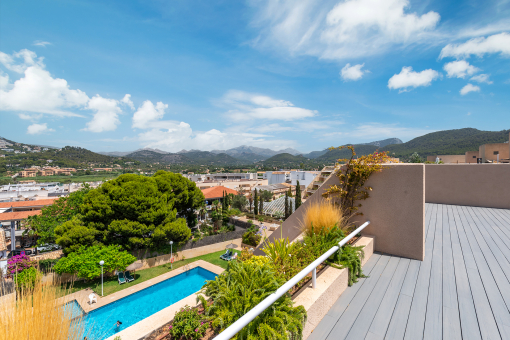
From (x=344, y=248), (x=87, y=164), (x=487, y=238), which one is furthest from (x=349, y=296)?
(x=87, y=164)

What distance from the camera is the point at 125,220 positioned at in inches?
446

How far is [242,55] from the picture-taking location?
11938mm

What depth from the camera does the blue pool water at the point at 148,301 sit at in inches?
320

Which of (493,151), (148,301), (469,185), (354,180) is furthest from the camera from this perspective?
(493,151)

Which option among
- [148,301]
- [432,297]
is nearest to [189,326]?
[432,297]

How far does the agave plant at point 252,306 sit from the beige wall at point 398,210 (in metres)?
2.23

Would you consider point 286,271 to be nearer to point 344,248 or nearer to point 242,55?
point 344,248

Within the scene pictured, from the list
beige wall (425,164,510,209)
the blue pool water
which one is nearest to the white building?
the blue pool water

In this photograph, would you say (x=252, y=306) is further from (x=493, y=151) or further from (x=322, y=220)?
(x=493, y=151)

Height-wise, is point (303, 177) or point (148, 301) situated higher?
point (303, 177)

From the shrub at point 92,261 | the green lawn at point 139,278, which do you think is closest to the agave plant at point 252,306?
the green lawn at point 139,278

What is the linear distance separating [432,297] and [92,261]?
40.6 ft

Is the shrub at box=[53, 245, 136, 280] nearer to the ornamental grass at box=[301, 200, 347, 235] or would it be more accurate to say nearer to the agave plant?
the agave plant

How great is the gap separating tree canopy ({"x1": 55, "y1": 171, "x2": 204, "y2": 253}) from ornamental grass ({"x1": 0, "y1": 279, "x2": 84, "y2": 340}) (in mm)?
11162
